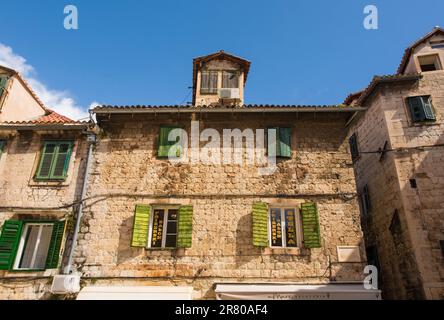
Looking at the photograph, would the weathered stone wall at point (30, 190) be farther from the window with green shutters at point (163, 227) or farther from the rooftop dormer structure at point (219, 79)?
the rooftop dormer structure at point (219, 79)

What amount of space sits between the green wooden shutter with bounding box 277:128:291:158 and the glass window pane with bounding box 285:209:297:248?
1.95m

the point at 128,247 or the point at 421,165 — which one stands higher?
the point at 421,165

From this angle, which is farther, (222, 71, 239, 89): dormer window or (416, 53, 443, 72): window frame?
(222, 71, 239, 89): dormer window

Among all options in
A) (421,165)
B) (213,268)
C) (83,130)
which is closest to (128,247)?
(213,268)

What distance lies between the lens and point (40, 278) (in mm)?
9289

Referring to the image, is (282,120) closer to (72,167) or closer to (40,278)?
(72,167)

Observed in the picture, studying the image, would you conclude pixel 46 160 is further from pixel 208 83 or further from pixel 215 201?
pixel 208 83

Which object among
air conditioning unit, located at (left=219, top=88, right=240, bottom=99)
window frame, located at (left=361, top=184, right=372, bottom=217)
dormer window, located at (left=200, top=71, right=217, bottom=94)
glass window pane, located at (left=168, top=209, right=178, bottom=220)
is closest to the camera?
glass window pane, located at (left=168, top=209, right=178, bottom=220)

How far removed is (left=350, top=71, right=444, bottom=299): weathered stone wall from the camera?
1005cm

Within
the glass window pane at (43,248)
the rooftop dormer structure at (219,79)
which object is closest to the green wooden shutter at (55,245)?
the glass window pane at (43,248)

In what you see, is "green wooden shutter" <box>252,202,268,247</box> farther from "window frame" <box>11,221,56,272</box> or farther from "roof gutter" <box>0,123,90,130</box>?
"roof gutter" <box>0,123,90,130</box>

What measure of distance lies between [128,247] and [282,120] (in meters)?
6.74

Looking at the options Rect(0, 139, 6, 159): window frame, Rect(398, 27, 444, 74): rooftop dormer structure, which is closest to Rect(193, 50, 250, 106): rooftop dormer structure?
Rect(398, 27, 444, 74): rooftop dormer structure
